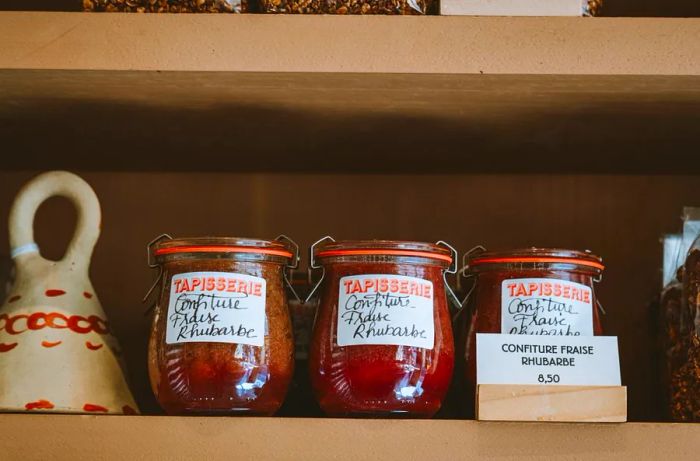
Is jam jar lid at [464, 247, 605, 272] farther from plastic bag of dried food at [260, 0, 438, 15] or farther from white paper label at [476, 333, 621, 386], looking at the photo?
plastic bag of dried food at [260, 0, 438, 15]

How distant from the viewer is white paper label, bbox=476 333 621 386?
84cm

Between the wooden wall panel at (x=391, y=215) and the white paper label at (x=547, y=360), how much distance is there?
1.26 ft

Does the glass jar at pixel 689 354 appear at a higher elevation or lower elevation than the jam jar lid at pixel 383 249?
lower

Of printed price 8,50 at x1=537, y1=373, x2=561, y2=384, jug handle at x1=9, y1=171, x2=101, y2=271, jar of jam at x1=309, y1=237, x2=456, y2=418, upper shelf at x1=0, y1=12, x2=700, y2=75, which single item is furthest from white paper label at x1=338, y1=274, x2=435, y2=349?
jug handle at x1=9, y1=171, x2=101, y2=271

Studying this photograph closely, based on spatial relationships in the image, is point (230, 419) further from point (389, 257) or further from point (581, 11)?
point (581, 11)

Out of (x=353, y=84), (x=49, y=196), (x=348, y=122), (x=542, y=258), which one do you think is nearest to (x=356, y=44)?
(x=353, y=84)

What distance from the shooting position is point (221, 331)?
0.83 meters

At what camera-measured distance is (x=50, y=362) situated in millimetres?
904

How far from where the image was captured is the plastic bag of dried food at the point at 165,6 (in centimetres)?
89

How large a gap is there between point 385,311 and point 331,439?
13 centimetres

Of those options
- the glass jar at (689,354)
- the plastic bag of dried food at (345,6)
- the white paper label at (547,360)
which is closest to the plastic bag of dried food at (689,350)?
the glass jar at (689,354)

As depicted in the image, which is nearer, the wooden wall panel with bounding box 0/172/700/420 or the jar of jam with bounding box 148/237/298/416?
the jar of jam with bounding box 148/237/298/416

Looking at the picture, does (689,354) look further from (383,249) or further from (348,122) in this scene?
(348,122)

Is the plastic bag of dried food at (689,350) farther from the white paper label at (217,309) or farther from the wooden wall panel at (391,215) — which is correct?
the white paper label at (217,309)
